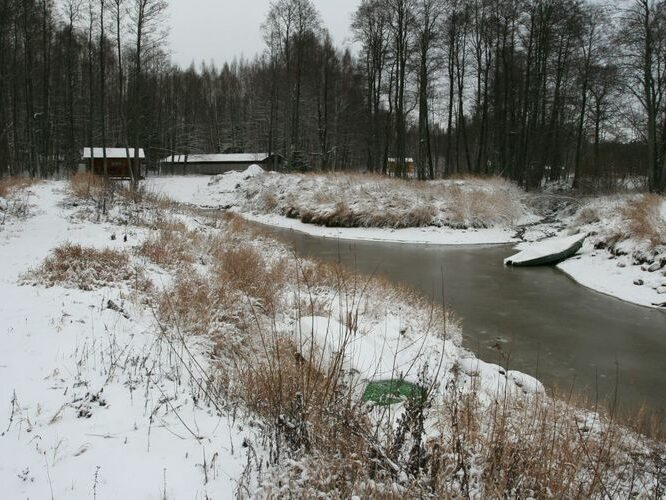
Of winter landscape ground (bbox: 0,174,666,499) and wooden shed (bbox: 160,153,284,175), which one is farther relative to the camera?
wooden shed (bbox: 160,153,284,175)

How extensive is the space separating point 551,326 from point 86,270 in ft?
27.7

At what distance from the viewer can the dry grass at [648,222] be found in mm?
12465

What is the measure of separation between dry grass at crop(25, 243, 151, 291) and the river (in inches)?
140

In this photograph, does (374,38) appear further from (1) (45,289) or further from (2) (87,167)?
(1) (45,289)

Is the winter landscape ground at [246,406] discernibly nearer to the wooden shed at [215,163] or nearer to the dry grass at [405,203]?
the dry grass at [405,203]

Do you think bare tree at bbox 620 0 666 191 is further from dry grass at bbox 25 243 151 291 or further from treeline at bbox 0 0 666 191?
dry grass at bbox 25 243 151 291

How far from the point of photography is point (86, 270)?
7.12 m

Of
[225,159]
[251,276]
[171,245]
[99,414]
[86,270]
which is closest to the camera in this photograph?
[99,414]

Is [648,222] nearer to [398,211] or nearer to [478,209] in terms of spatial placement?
[478,209]

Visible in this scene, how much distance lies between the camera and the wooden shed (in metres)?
43.3

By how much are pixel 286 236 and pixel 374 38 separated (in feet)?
64.4

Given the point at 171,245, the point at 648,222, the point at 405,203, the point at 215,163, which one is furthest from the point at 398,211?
the point at 215,163

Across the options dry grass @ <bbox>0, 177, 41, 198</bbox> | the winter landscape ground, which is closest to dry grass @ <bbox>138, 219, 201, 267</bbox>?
the winter landscape ground

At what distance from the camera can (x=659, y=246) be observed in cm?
1212
